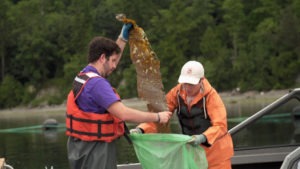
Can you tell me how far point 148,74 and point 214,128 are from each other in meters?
0.67

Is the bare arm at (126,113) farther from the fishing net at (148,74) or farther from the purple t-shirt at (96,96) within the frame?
the fishing net at (148,74)

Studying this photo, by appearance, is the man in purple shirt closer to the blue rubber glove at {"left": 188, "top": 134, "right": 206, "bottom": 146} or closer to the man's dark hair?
the man's dark hair

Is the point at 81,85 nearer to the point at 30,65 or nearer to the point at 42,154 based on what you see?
the point at 42,154

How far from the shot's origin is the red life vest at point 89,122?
147 inches

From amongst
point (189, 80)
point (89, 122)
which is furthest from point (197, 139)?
point (89, 122)

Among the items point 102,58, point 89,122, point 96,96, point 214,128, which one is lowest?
point 214,128

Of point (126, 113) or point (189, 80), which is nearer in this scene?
point (126, 113)

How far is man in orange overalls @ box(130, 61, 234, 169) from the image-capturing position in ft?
14.0

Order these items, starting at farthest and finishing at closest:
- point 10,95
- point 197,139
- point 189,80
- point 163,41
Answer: point 10,95 < point 163,41 < point 189,80 < point 197,139

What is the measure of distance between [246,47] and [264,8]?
14.6 feet

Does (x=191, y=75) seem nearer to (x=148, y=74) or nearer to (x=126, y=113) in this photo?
(x=148, y=74)

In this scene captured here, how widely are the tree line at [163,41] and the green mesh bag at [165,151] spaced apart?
45.9m

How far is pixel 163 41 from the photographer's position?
2368 inches

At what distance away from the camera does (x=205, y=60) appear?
186 ft
